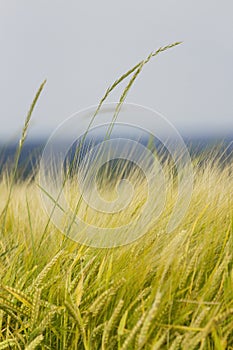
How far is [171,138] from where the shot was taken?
1854 millimetres

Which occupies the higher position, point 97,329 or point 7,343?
point 97,329

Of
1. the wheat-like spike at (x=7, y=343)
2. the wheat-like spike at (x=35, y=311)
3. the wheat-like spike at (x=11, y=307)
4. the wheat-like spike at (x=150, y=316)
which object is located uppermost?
Result: the wheat-like spike at (x=150, y=316)

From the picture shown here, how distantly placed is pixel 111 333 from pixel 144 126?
724 mm

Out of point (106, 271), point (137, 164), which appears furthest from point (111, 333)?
point (137, 164)

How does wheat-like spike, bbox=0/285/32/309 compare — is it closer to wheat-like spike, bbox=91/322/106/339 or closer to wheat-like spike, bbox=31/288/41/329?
wheat-like spike, bbox=31/288/41/329

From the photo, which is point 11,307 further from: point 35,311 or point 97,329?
point 97,329

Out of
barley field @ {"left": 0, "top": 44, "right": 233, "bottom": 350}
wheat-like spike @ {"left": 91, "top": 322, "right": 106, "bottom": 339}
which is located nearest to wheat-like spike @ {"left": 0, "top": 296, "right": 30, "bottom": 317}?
barley field @ {"left": 0, "top": 44, "right": 233, "bottom": 350}

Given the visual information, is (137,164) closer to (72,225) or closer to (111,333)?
(72,225)

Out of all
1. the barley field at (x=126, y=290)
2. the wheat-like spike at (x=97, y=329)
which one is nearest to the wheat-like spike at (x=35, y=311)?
the barley field at (x=126, y=290)

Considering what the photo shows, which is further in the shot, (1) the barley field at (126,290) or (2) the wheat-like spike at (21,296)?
(2) the wheat-like spike at (21,296)

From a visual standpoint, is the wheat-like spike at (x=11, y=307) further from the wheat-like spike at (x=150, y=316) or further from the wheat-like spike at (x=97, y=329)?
the wheat-like spike at (x=150, y=316)

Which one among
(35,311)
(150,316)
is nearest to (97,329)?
(35,311)

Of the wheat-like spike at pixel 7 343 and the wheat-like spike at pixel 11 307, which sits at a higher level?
the wheat-like spike at pixel 11 307

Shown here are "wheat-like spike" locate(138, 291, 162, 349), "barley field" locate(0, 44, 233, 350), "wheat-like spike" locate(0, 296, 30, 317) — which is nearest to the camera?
"wheat-like spike" locate(138, 291, 162, 349)
